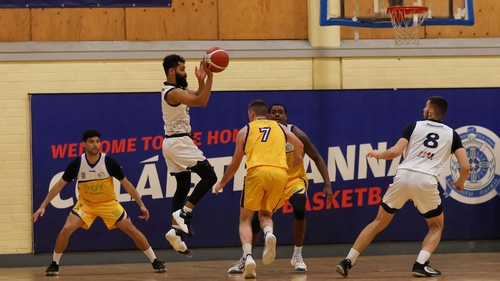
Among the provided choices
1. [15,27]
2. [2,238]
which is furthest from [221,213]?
[15,27]

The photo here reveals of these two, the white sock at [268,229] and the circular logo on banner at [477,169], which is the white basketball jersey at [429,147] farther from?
the circular logo on banner at [477,169]

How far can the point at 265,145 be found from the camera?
8898mm

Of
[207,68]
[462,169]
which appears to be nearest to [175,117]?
[207,68]

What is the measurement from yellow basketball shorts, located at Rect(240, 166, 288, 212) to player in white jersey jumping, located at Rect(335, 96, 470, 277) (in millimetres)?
1023

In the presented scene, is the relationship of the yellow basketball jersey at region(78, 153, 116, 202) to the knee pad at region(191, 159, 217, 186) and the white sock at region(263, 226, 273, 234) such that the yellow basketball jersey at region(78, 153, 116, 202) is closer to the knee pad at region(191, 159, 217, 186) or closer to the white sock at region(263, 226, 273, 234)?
the knee pad at region(191, 159, 217, 186)

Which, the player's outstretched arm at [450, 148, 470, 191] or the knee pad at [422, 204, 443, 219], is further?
the knee pad at [422, 204, 443, 219]

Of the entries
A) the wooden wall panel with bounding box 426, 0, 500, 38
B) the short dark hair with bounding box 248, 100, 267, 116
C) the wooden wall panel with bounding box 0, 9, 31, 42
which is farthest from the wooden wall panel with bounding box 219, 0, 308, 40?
the short dark hair with bounding box 248, 100, 267, 116

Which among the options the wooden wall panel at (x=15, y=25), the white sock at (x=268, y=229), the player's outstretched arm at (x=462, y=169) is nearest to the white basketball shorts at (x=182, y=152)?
the white sock at (x=268, y=229)

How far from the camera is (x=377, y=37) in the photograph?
1285 centimetres

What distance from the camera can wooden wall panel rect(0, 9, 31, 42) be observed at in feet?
39.6

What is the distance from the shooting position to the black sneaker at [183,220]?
884 centimetres

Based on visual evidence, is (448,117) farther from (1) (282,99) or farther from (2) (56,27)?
(2) (56,27)

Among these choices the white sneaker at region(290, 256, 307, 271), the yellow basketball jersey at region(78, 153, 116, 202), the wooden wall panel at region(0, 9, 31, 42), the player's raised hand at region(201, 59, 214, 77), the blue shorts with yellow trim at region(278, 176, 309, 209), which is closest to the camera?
the player's raised hand at region(201, 59, 214, 77)

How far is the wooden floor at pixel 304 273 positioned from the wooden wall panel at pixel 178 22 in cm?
343
